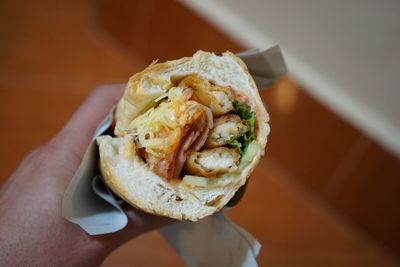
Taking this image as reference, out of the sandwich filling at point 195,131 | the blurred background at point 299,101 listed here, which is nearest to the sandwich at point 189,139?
the sandwich filling at point 195,131

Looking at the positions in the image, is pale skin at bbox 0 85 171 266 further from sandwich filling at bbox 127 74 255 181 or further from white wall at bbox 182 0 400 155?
white wall at bbox 182 0 400 155

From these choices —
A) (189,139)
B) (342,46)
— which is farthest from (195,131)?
(342,46)

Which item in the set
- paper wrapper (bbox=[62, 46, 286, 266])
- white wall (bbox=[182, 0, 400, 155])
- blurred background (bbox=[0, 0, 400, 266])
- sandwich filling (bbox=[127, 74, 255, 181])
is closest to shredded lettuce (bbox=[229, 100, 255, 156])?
sandwich filling (bbox=[127, 74, 255, 181])

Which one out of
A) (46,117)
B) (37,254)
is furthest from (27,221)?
(46,117)

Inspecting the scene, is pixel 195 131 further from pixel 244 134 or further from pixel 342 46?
pixel 342 46

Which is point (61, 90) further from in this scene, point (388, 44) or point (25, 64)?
point (388, 44)

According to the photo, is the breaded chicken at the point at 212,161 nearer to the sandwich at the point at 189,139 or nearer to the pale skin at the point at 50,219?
the sandwich at the point at 189,139
